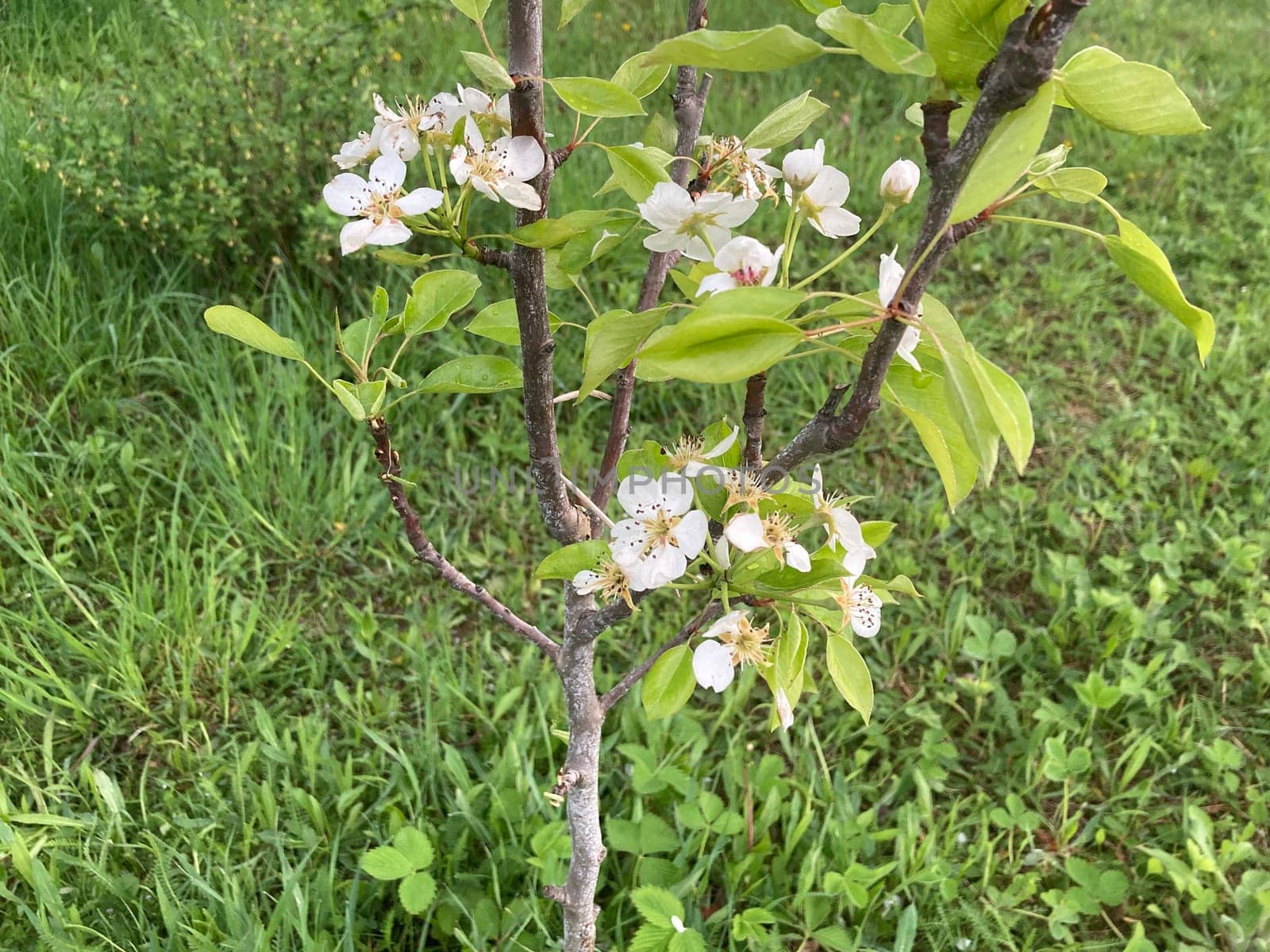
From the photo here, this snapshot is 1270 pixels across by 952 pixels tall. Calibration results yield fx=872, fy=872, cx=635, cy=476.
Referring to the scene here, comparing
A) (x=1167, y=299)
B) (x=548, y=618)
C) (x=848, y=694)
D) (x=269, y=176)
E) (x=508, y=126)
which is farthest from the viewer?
(x=269, y=176)

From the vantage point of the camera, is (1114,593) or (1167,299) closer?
(1167,299)

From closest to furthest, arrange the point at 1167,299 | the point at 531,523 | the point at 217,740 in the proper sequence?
1. the point at 1167,299
2. the point at 217,740
3. the point at 531,523

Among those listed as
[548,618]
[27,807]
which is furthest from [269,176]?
[27,807]

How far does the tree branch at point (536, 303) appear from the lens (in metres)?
0.74

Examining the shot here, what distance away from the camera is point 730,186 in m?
0.90

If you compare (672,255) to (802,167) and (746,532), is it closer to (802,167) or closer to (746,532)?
(802,167)

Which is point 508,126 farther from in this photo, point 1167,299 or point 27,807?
point 27,807

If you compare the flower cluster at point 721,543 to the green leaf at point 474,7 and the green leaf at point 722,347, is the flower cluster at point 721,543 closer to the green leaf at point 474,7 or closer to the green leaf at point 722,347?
the green leaf at point 722,347

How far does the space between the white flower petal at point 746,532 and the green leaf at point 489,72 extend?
0.39 metres

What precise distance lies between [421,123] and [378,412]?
28 centimetres

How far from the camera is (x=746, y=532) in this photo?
2.43ft

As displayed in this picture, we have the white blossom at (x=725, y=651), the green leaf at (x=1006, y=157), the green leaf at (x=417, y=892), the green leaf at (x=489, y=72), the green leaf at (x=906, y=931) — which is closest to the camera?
the green leaf at (x=1006, y=157)

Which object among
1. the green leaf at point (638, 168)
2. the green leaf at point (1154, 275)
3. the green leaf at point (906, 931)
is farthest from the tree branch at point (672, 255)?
the green leaf at point (906, 931)

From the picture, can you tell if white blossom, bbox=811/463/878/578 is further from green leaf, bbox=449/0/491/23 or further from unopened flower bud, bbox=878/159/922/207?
green leaf, bbox=449/0/491/23
